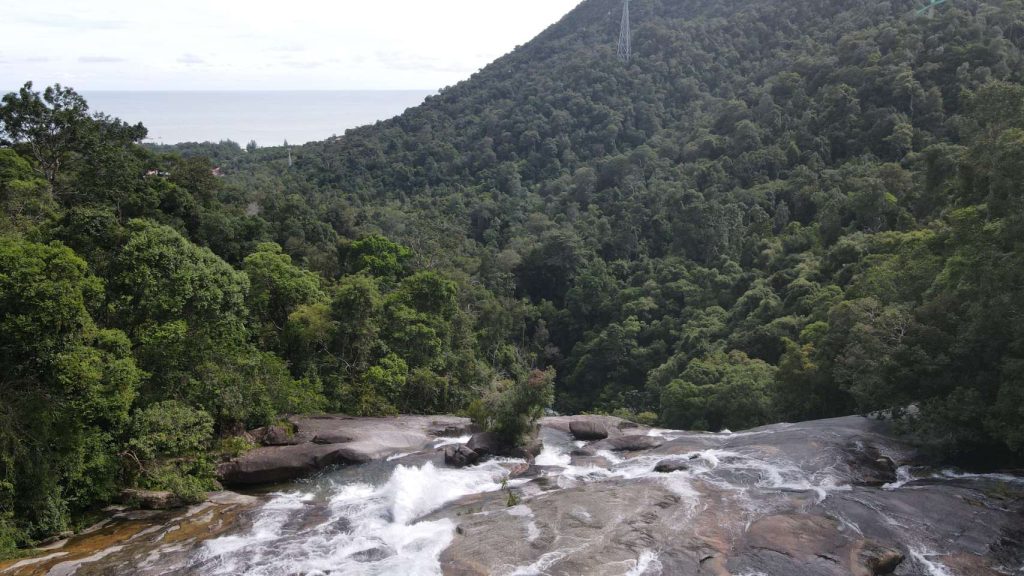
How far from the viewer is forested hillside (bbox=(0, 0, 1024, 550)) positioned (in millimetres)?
18891

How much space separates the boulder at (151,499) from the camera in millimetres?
19281

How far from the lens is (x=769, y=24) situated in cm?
9300

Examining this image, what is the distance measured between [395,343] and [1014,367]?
23.1 metres

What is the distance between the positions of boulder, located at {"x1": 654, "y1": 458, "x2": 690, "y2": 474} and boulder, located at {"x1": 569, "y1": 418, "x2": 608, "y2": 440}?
5.27 meters

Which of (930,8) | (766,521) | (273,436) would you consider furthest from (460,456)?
(930,8)

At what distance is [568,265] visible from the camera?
189 feet

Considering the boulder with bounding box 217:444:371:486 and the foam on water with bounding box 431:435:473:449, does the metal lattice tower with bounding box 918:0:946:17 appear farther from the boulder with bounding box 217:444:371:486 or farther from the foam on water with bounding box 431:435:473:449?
the boulder with bounding box 217:444:371:486

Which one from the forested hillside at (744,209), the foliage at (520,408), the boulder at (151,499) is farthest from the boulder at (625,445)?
the boulder at (151,499)

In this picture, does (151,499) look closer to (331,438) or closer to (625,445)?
(331,438)

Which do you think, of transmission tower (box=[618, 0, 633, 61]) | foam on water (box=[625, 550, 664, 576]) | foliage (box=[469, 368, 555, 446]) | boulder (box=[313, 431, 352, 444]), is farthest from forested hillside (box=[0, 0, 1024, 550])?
transmission tower (box=[618, 0, 633, 61])

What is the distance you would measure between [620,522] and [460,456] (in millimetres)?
7917

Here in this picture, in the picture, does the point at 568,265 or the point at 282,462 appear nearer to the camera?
the point at 282,462

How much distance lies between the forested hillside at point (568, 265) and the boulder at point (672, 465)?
4.87 meters

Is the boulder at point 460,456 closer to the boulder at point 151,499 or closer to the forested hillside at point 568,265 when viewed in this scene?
the forested hillside at point 568,265
